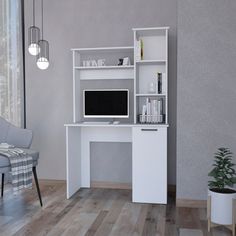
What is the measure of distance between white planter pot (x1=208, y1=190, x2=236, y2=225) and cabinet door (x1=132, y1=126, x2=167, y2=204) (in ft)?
2.51

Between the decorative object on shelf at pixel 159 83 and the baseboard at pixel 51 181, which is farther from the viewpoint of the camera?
the baseboard at pixel 51 181

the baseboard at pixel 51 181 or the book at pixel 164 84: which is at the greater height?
the book at pixel 164 84

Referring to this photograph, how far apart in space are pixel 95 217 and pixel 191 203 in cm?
102

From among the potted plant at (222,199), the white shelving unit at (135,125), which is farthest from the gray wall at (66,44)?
the potted plant at (222,199)

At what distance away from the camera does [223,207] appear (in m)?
2.59

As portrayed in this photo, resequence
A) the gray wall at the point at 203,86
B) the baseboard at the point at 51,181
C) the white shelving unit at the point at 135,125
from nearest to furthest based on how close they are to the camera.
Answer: the gray wall at the point at 203,86 → the white shelving unit at the point at 135,125 → the baseboard at the point at 51,181

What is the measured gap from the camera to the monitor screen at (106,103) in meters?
3.75

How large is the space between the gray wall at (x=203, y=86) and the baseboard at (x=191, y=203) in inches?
2.0

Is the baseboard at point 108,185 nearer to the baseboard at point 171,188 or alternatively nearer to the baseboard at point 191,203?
the baseboard at point 171,188

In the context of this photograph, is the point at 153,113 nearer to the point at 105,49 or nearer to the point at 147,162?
the point at 147,162

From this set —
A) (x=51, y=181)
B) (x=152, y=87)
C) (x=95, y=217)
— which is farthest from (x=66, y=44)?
(x=95, y=217)

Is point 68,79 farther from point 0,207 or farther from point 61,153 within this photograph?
point 0,207

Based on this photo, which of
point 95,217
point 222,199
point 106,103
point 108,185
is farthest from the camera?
point 108,185

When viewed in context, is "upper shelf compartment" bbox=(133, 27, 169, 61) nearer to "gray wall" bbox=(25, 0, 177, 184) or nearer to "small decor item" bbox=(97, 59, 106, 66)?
"gray wall" bbox=(25, 0, 177, 184)
